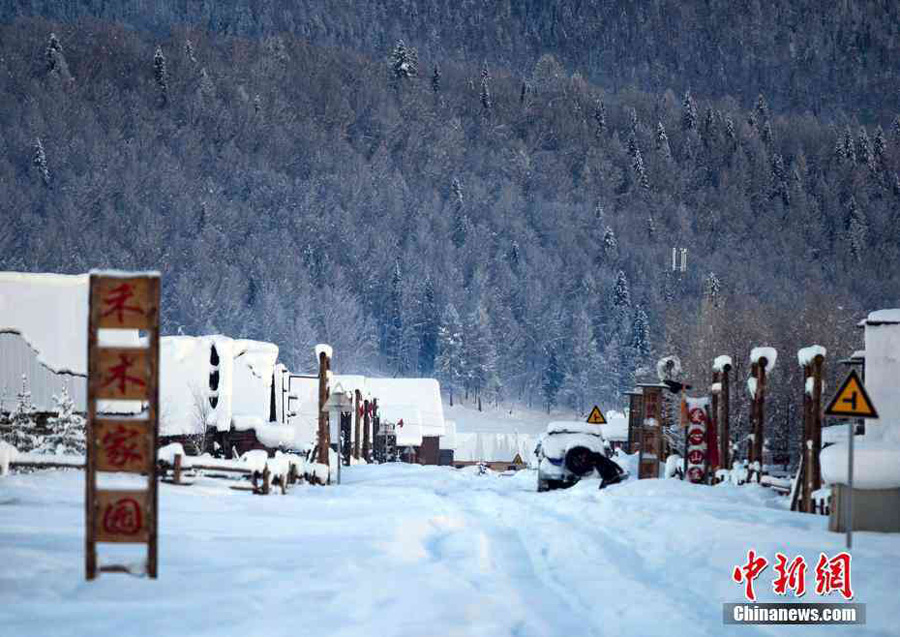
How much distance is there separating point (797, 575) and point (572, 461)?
2148 centimetres

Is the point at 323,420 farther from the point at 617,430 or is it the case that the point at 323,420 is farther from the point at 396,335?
the point at 396,335

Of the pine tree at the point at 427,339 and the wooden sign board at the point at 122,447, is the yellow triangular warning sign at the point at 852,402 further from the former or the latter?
the pine tree at the point at 427,339

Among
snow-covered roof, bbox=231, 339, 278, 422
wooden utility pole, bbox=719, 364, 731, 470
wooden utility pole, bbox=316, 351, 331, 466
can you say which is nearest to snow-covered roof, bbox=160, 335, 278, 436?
snow-covered roof, bbox=231, 339, 278, 422

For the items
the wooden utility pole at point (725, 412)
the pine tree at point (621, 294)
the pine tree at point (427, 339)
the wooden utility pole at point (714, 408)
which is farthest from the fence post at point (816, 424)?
the pine tree at point (621, 294)

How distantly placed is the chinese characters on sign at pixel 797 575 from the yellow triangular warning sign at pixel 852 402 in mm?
2022

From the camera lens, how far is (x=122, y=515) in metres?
9.74

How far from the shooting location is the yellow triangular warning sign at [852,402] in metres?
14.1

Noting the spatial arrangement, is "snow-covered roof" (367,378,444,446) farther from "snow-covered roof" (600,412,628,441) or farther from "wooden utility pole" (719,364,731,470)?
"wooden utility pole" (719,364,731,470)

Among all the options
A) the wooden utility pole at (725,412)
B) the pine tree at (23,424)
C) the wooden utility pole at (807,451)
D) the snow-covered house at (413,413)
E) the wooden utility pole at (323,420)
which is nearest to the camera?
the wooden utility pole at (807,451)

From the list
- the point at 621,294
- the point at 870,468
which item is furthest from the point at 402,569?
the point at 621,294

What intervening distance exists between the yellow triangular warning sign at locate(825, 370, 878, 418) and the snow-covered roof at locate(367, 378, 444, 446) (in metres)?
68.7

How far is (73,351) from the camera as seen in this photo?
31.5 meters

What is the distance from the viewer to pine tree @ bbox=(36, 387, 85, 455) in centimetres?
2878

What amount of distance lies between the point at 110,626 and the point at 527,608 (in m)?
3.87
